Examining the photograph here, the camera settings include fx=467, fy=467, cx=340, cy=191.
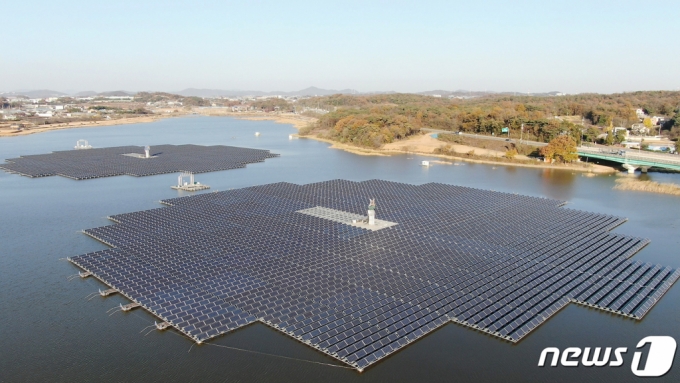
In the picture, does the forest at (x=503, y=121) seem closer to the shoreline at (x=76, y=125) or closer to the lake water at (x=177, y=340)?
the lake water at (x=177, y=340)

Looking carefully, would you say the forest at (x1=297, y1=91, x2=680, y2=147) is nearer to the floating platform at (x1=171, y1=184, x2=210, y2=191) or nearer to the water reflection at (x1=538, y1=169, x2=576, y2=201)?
the water reflection at (x1=538, y1=169, x2=576, y2=201)

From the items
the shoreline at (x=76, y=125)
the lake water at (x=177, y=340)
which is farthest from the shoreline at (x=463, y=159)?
the shoreline at (x=76, y=125)

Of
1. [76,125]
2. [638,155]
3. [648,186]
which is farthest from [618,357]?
[76,125]

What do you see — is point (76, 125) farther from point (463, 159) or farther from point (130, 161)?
point (463, 159)

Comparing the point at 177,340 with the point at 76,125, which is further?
the point at 76,125

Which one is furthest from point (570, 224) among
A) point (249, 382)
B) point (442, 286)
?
point (249, 382)
